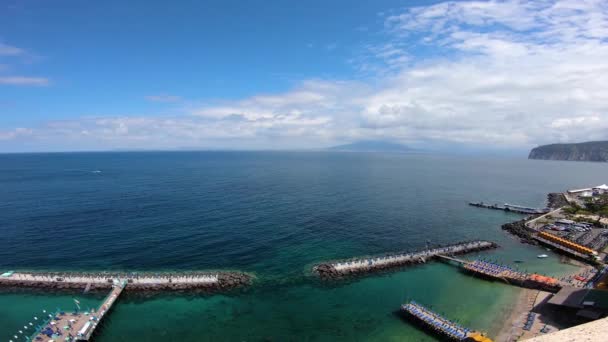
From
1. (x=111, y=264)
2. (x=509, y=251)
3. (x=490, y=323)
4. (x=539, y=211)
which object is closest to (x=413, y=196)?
(x=539, y=211)

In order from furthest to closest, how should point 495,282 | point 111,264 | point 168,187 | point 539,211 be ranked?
point 168,187 < point 539,211 < point 111,264 < point 495,282

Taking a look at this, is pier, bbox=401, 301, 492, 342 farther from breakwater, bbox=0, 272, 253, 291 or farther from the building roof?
breakwater, bbox=0, 272, 253, 291

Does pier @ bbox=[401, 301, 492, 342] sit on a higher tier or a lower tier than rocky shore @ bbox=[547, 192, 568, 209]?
lower

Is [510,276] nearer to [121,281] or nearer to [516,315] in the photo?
[516,315]

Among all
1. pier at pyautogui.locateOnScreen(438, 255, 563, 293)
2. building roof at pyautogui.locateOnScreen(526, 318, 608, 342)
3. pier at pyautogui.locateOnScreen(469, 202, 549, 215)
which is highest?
building roof at pyautogui.locateOnScreen(526, 318, 608, 342)

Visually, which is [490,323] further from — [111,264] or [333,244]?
[111,264]

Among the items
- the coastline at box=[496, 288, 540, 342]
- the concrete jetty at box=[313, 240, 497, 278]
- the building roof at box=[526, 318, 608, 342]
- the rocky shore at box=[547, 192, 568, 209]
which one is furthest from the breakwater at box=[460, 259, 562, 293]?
the rocky shore at box=[547, 192, 568, 209]

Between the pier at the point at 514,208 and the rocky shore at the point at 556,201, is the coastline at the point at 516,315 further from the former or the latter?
the rocky shore at the point at 556,201
